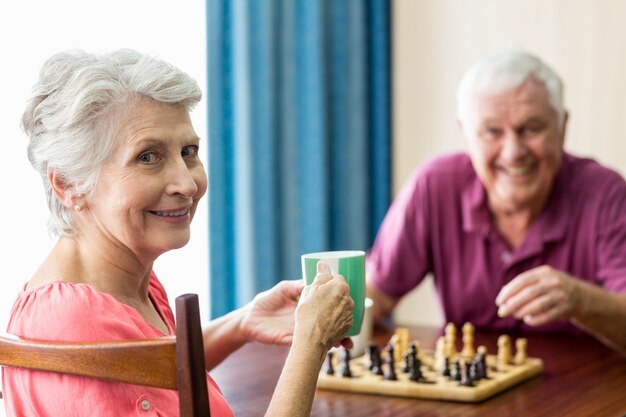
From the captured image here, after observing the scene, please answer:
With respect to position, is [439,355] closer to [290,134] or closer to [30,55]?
[30,55]

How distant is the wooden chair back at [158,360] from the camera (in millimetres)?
1103

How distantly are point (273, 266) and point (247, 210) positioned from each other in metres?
0.28

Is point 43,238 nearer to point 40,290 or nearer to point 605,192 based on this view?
point 40,290

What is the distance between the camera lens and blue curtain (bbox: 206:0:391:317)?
121 inches

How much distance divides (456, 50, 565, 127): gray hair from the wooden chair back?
1.62 m

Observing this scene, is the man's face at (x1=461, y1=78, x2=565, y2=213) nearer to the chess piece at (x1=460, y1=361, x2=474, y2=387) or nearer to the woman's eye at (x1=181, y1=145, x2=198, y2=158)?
the chess piece at (x1=460, y1=361, x2=474, y2=387)

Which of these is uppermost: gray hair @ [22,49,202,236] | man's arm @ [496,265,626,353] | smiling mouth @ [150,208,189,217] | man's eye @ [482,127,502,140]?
gray hair @ [22,49,202,236]

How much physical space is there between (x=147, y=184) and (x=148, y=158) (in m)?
0.04

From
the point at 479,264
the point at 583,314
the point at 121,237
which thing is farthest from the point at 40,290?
the point at 479,264

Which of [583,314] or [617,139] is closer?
[583,314]

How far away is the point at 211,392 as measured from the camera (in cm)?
138

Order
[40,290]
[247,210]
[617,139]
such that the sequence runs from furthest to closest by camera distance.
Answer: [617,139]
[247,210]
[40,290]

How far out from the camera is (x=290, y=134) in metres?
3.38

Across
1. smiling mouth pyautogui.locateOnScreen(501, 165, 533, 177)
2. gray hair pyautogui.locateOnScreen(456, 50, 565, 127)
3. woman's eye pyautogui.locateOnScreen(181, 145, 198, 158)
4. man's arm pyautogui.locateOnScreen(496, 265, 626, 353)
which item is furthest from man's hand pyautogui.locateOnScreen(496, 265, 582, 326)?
woman's eye pyautogui.locateOnScreen(181, 145, 198, 158)
